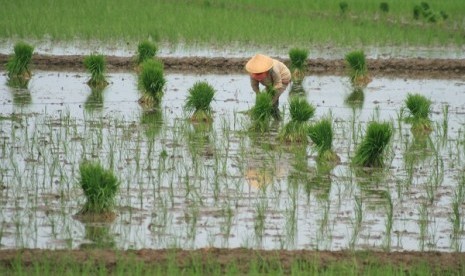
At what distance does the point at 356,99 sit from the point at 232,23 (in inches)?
223

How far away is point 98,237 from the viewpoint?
20.7 feet

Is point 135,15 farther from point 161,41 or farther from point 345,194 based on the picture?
point 345,194

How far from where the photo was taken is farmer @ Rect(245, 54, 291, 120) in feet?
31.9

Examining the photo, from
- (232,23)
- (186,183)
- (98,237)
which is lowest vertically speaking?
(98,237)

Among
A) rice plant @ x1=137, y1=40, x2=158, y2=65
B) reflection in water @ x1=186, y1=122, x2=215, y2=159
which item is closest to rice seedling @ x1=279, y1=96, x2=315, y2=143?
reflection in water @ x1=186, y1=122, x2=215, y2=159

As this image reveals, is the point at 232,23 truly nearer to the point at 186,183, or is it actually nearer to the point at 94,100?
the point at 94,100

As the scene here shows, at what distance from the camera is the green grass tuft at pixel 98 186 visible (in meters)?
6.57

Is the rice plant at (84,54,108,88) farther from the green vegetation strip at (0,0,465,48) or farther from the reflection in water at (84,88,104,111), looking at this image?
the green vegetation strip at (0,0,465,48)

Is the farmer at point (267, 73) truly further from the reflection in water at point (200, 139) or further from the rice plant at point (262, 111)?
the reflection in water at point (200, 139)

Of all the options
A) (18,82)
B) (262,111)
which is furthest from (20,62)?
(262,111)

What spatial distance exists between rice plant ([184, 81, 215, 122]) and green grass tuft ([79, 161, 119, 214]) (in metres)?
3.77

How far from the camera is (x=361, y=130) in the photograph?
9984 millimetres

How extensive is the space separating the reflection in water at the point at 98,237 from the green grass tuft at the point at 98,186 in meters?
0.15

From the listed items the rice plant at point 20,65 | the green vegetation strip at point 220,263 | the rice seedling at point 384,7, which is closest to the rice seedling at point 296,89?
the rice plant at point 20,65
